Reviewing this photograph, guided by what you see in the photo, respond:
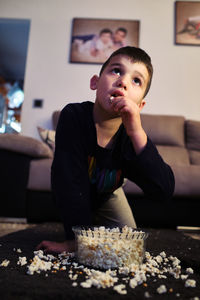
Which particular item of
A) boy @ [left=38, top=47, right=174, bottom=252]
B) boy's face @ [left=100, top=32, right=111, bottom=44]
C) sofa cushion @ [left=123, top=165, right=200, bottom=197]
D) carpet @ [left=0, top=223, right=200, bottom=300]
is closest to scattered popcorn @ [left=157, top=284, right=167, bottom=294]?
carpet @ [left=0, top=223, right=200, bottom=300]

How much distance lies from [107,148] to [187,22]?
2.70m

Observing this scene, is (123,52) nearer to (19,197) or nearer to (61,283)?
(61,283)

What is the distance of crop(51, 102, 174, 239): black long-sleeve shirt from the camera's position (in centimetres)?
91

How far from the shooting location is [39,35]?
3117mm

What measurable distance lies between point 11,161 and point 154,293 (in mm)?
1528

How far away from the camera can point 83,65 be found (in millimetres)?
3080

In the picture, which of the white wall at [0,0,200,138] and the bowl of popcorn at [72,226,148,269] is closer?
the bowl of popcorn at [72,226,148,269]

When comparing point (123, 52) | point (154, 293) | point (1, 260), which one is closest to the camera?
point (154, 293)

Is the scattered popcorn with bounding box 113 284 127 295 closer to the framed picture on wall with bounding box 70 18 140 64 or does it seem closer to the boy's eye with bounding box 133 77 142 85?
the boy's eye with bounding box 133 77 142 85

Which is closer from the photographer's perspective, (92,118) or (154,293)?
(154,293)

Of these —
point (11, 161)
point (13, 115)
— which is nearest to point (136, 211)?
point (11, 161)

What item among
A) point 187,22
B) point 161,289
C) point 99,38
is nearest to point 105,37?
point 99,38

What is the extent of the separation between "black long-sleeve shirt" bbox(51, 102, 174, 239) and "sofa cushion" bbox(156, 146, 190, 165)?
1.45m

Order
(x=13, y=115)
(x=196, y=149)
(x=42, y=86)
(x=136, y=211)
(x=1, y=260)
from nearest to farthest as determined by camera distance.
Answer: (x=1, y=260) < (x=136, y=211) < (x=196, y=149) < (x=42, y=86) < (x=13, y=115)
